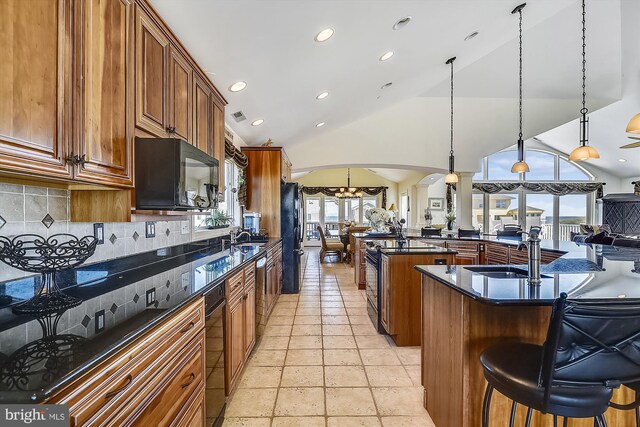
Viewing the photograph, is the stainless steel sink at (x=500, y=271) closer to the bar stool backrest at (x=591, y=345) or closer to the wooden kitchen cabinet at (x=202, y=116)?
the bar stool backrest at (x=591, y=345)

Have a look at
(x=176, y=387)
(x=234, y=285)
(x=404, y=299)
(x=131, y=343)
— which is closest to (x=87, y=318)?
(x=131, y=343)

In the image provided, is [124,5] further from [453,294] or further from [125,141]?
[453,294]

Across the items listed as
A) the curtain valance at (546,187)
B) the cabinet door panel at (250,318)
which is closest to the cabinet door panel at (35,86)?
the cabinet door panel at (250,318)

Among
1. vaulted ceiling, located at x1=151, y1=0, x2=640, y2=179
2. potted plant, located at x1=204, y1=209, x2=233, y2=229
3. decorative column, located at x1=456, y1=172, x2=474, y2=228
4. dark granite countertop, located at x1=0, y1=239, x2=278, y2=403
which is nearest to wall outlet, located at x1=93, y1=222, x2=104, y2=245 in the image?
dark granite countertop, located at x1=0, y1=239, x2=278, y2=403

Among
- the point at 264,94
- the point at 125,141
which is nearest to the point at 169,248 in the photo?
the point at 125,141

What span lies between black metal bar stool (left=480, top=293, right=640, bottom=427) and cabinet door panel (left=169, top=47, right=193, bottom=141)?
214 centimetres

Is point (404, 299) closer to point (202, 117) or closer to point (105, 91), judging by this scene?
point (202, 117)

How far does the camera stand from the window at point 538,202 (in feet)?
31.5

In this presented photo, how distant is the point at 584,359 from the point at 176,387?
1476mm

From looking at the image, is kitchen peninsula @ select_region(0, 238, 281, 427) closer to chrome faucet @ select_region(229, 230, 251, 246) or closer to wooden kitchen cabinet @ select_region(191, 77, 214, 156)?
wooden kitchen cabinet @ select_region(191, 77, 214, 156)

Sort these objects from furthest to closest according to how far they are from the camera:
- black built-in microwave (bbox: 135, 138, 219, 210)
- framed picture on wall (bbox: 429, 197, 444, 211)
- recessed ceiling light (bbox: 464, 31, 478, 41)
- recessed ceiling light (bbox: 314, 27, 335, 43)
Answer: framed picture on wall (bbox: 429, 197, 444, 211) → recessed ceiling light (bbox: 464, 31, 478, 41) → recessed ceiling light (bbox: 314, 27, 335, 43) → black built-in microwave (bbox: 135, 138, 219, 210)

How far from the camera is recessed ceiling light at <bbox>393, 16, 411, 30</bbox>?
2879 mm

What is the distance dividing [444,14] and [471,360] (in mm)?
3109

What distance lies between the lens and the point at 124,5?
1.47 metres
